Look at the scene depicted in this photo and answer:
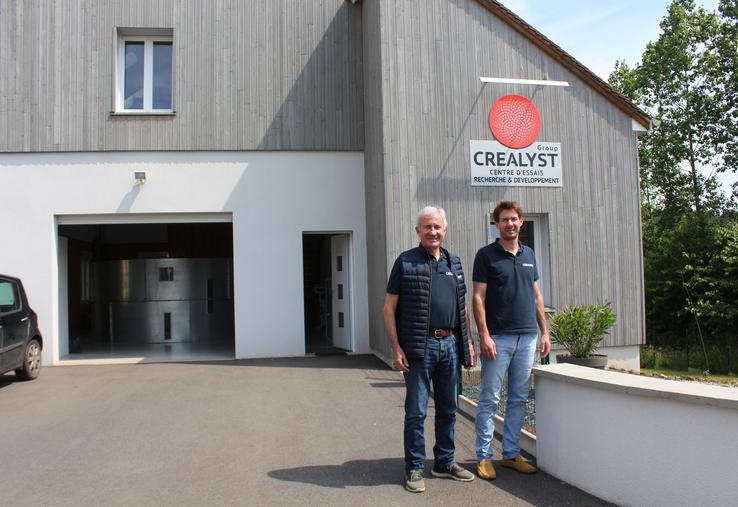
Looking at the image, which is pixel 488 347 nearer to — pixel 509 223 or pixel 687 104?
pixel 509 223

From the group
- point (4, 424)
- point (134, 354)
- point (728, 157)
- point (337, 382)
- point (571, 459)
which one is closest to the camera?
point (571, 459)

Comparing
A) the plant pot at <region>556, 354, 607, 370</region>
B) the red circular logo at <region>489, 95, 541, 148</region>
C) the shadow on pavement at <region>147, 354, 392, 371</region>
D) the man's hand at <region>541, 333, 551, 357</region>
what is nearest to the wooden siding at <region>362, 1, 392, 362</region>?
the shadow on pavement at <region>147, 354, 392, 371</region>

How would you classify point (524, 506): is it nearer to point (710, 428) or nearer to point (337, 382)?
point (710, 428)

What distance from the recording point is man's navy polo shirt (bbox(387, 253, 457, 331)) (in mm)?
4371

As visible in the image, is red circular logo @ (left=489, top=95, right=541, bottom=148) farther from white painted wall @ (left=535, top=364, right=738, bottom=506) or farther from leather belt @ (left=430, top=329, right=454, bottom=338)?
leather belt @ (left=430, top=329, right=454, bottom=338)

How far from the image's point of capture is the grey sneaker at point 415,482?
427cm

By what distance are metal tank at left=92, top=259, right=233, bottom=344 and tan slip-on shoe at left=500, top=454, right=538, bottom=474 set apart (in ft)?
36.4

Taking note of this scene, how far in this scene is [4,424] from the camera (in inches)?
256

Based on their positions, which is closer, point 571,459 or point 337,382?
point 571,459

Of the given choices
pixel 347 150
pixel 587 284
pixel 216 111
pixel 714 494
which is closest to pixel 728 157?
pixel 587 284

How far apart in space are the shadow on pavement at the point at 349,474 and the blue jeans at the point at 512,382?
2.35 ft

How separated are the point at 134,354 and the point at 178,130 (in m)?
4.51

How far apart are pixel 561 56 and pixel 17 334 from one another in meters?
9.66

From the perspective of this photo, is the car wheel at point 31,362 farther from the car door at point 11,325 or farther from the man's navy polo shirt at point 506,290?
the man's navy polo shirt at point 506,290
